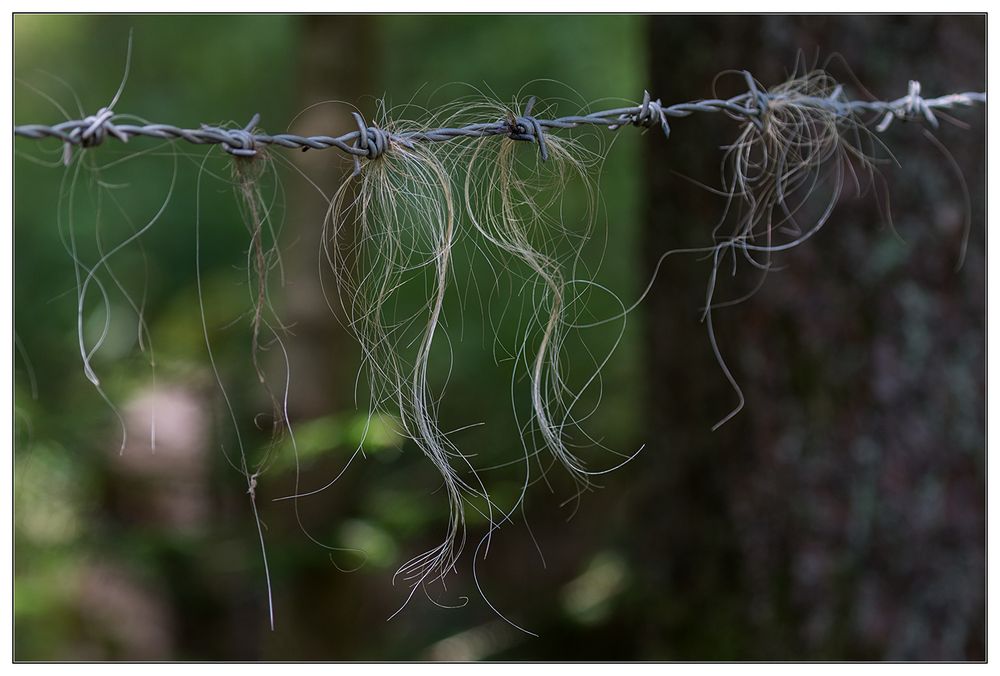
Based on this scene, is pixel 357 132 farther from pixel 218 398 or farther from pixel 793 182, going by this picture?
pixel 218 398

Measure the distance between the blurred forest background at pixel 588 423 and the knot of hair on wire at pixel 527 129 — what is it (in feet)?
1.11

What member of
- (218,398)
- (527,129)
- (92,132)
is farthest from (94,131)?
(218,398)

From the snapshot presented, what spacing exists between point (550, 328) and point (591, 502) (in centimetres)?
403

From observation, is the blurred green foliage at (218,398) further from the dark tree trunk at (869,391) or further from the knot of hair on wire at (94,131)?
the knot of hair on wire at (94,131)

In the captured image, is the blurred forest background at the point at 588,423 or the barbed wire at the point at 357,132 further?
the blurred forest background at the point at 588,423

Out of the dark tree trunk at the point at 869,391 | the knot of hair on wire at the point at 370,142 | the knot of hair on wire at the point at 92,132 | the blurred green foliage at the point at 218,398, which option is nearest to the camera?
the knot of hair on wire at the point at 92,132

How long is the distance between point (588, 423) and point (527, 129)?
3136 millimetres

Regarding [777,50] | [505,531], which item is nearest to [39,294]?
[505,531]

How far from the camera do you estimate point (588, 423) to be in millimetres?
4156

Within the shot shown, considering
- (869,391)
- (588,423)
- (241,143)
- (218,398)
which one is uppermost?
(241,143)

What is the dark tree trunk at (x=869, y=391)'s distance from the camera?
1.91m

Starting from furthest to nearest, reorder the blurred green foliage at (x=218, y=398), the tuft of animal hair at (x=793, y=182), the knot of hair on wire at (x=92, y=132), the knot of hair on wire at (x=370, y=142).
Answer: the blurred green foliage at (x=218, y=398) < the tuft of animal hair at (x=793, y=182) < the knot of hair on wire at (x=370, y=142) < the knot of hair on wire at (x=92, y=132)

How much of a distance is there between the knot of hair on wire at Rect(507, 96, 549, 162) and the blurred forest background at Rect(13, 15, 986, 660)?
0.34 m

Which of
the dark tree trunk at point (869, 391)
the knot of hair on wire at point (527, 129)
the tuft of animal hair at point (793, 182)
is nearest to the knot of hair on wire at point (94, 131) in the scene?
the knot of hair on wire at point (527, 129)
